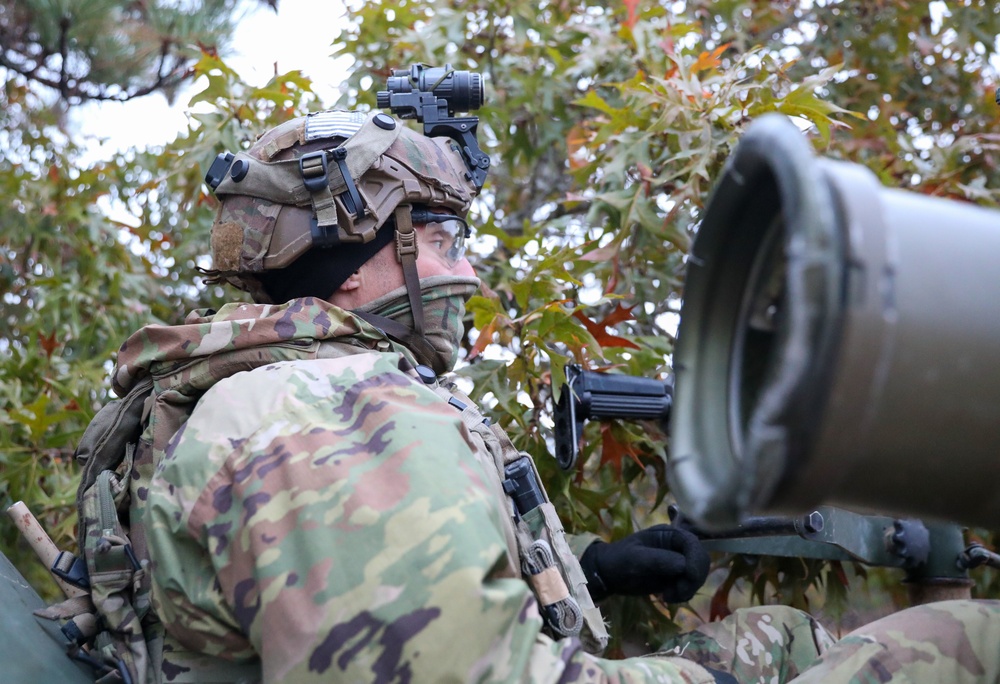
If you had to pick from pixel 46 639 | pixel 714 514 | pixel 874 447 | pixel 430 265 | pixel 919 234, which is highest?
pixel 919 234

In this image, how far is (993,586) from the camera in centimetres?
370

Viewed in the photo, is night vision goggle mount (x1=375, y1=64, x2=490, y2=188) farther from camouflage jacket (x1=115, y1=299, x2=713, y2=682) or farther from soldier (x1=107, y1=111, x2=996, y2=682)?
camouflage jacket (x1=115, y1=299, x2=713, y2=682)

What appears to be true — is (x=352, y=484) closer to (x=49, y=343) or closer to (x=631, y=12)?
(x=49, y=343)

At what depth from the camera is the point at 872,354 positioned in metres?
0.98

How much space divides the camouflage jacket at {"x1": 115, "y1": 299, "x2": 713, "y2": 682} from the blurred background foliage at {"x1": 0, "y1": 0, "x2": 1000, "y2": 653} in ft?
3.27

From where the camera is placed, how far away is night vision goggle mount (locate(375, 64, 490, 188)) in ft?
9.66

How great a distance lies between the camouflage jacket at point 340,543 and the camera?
5.45 feet

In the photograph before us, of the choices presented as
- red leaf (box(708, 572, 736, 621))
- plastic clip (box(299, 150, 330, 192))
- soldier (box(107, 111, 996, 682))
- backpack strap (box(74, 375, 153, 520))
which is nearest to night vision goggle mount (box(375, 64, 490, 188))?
soldier (box(107, 111, 996, 682))

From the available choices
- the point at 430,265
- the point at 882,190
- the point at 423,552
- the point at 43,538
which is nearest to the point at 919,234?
the point at 882,190

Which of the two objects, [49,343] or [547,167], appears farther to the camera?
[547,167]

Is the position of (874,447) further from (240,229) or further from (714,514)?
(240,229)

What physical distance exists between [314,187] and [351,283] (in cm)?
27

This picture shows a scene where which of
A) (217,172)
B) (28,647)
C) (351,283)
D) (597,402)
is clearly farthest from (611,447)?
(28,647)

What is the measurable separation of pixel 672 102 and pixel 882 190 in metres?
2.23
